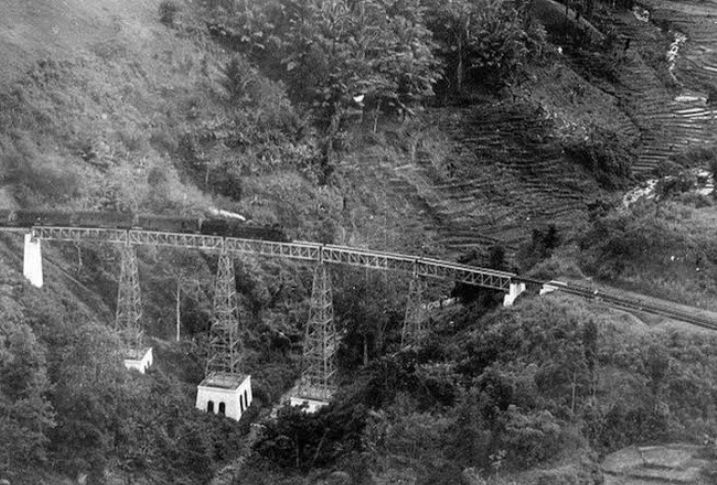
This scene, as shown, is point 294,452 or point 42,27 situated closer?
point 294,452

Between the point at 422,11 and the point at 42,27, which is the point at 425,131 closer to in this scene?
the point at 422,11

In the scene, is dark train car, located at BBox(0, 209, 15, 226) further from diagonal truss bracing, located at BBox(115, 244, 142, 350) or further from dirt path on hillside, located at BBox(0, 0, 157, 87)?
dirt path on hillside, located at BBox(0, 0, 157, 87)

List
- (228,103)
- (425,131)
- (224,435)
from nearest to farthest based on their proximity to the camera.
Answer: (224,435)
(228,103)
(425,131)

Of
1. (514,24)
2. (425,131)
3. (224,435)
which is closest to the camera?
(224,435)

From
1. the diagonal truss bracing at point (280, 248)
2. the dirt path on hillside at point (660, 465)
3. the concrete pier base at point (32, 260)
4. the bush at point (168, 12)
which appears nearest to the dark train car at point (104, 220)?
the diagonal truss bracing at point (280, 248)

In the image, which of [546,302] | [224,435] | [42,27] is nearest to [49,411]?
[224,435]

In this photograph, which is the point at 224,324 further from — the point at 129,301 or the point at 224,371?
the point at 129,301

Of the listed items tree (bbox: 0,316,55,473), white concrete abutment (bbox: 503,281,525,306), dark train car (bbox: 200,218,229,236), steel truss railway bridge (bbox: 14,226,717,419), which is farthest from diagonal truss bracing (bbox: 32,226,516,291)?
tree (bbox: 0,316,55,473)
